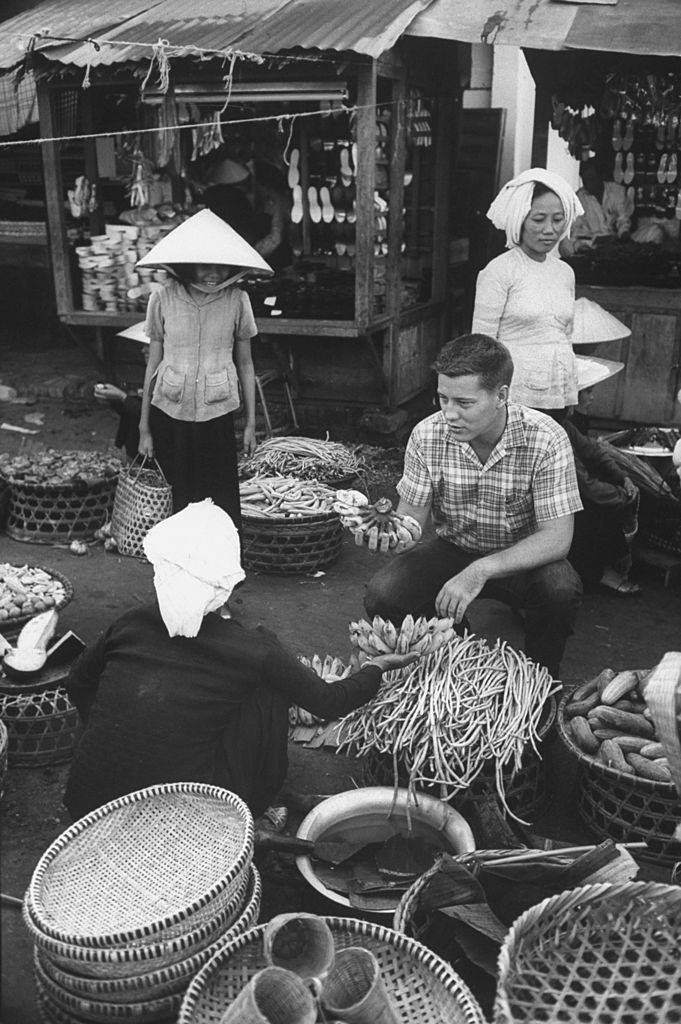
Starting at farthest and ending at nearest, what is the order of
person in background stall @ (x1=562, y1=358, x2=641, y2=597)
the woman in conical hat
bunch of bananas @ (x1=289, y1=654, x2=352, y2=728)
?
the woman in conical hat < person in background stall @ (x1=562, y1=358, x2=641, y2=597) < bunch of bananas @ (x1=289, y1=654, x2=352, y2=728)

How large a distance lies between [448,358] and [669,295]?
495 cm

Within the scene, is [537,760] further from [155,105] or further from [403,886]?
[155,105]

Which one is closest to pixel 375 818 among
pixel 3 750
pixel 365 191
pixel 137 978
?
pixel 137 978

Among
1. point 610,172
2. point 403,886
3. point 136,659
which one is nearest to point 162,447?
point 136,659

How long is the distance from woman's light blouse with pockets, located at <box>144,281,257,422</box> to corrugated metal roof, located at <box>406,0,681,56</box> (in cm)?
273

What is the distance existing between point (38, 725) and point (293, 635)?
149 centimetres

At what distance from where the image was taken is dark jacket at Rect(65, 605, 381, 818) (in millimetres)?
2820

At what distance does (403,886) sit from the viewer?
A: 2781mm

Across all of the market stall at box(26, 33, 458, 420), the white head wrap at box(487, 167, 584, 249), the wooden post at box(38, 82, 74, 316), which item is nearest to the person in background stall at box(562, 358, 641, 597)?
the white head wrap at box(487, 167, 584, 249)

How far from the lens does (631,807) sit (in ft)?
9.97

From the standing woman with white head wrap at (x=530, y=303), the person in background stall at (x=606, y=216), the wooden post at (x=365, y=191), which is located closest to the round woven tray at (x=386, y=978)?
the standing woman with white head wrap at (x=530, y=303)

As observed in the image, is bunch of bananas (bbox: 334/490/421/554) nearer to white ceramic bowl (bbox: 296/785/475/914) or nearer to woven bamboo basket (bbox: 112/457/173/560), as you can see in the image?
white ceramic bowl (bbox: 296/785/475/914)

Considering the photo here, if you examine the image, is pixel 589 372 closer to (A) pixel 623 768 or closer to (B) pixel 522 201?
(B) pixel 522 201

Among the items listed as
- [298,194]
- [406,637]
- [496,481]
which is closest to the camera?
[406,637]
